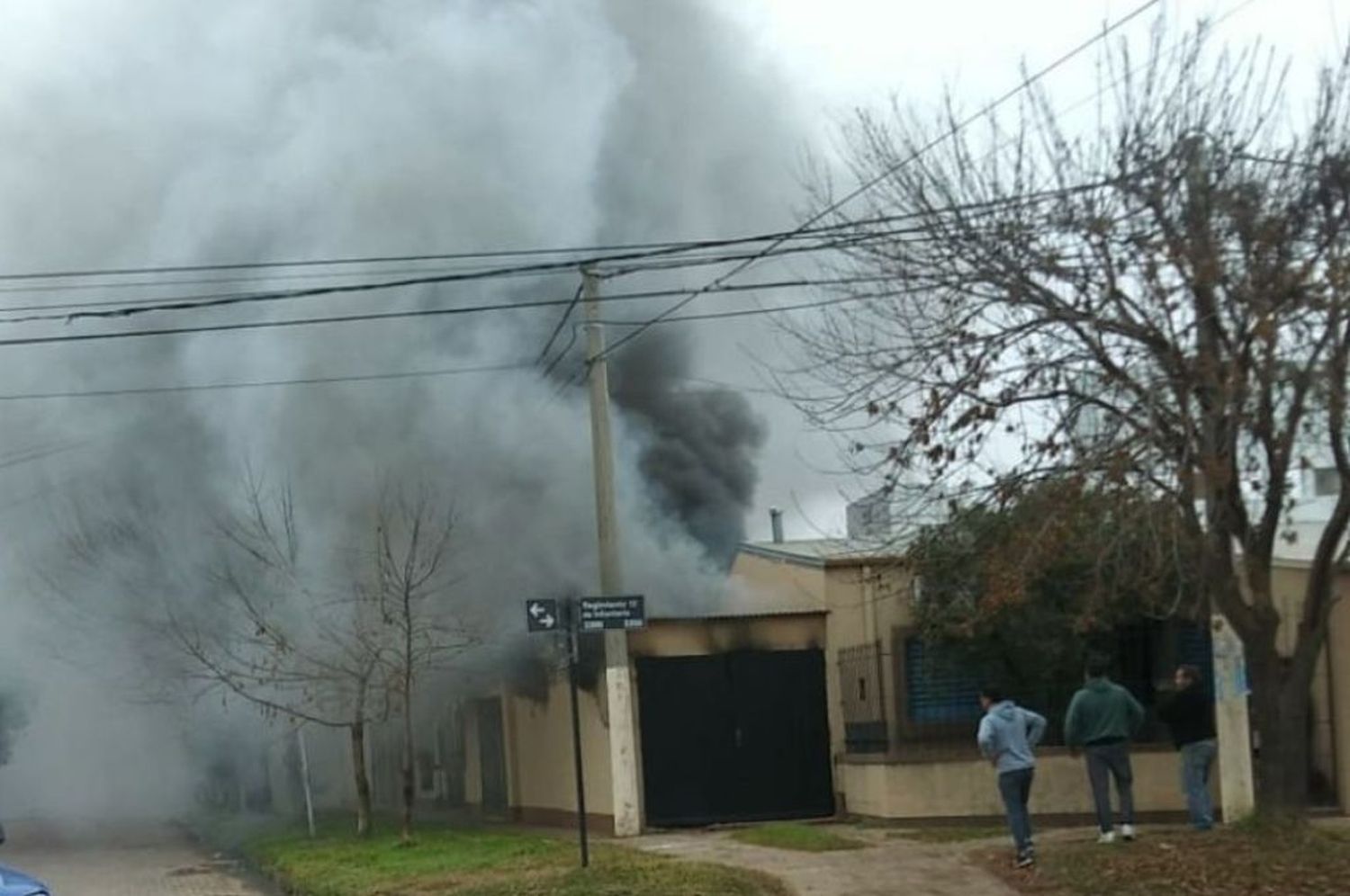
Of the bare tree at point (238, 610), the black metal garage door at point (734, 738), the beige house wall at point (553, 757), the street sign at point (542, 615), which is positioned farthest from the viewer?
the bare tree at point (238, 610)

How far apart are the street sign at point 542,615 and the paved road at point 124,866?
5166mm

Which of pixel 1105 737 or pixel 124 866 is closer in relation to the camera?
pixel 1105 737

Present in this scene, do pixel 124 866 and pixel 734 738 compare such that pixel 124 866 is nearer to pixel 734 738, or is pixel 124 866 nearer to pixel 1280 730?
pixel 734 738

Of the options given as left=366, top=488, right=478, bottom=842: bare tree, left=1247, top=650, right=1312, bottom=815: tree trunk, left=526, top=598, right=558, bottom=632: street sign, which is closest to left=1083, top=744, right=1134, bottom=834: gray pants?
left=1247, top=650, right=1312, bottom=815: tree trunk

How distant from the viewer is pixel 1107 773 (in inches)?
559

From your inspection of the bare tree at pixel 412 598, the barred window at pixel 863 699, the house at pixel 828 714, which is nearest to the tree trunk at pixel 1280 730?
the house at pixel 828 714

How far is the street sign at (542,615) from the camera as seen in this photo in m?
13.4

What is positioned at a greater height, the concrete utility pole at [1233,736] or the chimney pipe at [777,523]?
the chimney pipe at [777,523]

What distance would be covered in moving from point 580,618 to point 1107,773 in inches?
174

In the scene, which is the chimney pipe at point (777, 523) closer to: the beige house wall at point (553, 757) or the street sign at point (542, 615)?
the beige house wall at point (553, 757)

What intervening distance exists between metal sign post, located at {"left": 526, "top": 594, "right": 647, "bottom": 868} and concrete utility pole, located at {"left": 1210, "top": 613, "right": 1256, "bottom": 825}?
5350 mm

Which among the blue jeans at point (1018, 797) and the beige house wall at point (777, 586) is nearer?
the blue jeans at point (1018, 797)

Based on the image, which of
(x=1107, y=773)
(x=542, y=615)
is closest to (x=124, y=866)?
(x=542, y=615)

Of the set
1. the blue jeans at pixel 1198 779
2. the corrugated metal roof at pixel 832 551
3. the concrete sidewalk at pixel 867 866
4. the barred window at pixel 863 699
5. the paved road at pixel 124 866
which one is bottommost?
the paved road at pixel 124 866
